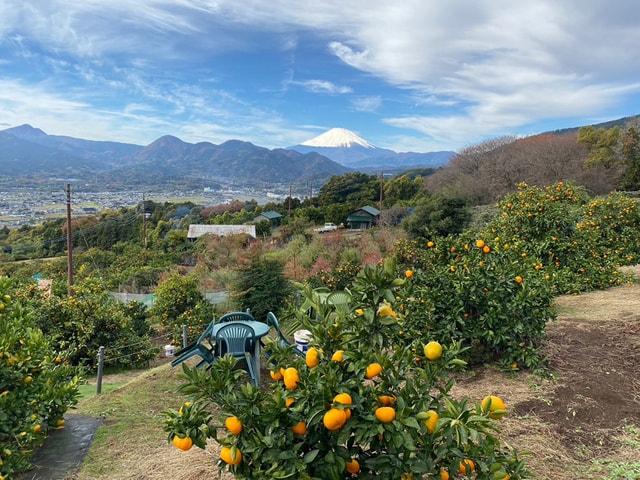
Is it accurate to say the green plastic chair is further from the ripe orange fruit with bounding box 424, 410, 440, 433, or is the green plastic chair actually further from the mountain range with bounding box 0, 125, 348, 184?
the mountain range with bounding box 0, 125, 348, 184

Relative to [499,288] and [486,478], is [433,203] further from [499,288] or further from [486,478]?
[486,478]

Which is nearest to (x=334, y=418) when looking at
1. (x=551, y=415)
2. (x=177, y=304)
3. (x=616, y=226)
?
(x=551, y=415)

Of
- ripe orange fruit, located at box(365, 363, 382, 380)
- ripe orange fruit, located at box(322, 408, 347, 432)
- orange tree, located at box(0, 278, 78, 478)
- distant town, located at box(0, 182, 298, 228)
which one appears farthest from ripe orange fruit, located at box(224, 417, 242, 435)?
distant town, located at box(0, 182, 298, 228)

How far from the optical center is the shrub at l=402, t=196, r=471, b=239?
13.5 metres

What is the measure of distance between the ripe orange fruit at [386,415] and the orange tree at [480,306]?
6.85 ft

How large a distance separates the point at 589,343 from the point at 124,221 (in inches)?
1314

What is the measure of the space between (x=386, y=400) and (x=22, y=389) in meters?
2.22

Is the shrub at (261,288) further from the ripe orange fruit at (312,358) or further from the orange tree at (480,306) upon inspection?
the ripe orange fruit at (312,358)

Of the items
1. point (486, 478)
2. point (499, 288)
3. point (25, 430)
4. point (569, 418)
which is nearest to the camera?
point (486, 478)

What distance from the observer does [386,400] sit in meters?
1.39

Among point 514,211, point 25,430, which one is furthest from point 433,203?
point 25,430

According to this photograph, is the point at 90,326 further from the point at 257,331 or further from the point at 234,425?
the point at 234,425

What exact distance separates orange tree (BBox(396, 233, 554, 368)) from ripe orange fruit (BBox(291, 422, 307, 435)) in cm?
211

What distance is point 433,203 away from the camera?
14469mm
